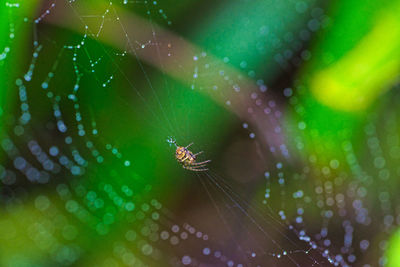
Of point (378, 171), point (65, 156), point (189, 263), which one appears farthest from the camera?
point (378, 171)

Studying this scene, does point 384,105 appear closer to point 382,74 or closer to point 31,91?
point 382,74

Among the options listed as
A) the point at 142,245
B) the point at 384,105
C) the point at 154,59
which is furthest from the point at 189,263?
the point at 384,105

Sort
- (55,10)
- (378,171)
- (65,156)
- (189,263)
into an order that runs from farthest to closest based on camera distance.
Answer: (378,171) → (189,263) → (65,156) → (55,10)

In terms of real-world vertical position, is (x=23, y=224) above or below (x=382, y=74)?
below
